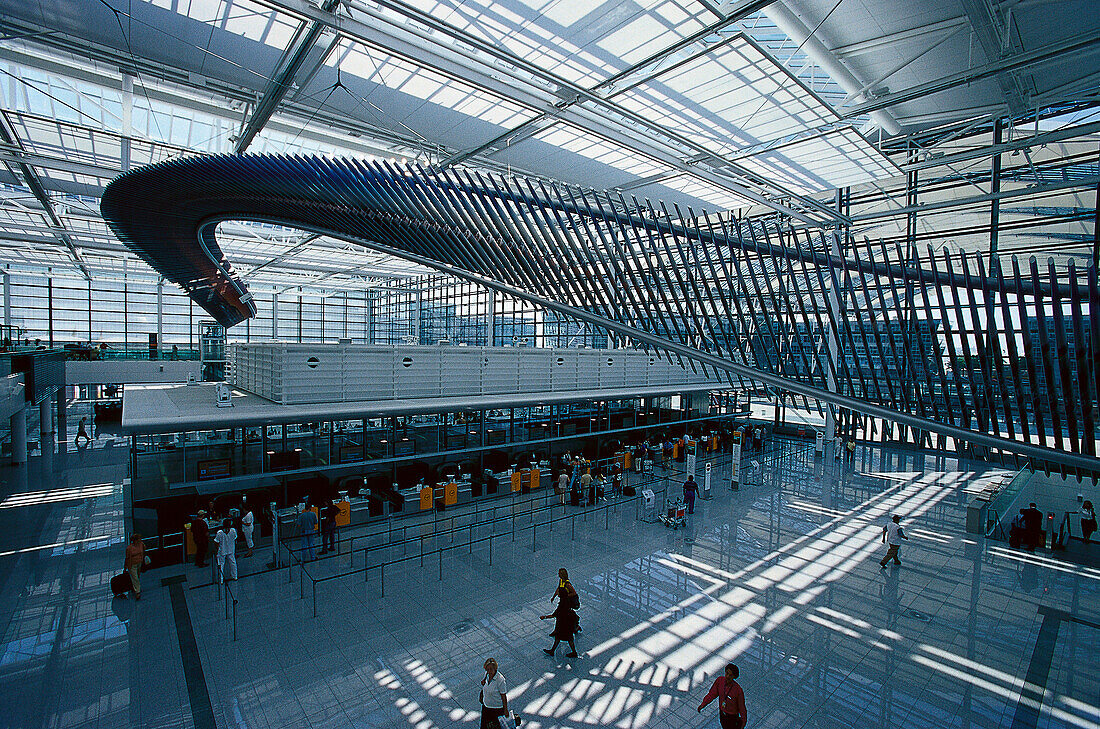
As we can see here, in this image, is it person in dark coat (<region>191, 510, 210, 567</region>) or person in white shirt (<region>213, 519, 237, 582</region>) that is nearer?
person in white shirt (<region>213, 519, 237, 582</region>)

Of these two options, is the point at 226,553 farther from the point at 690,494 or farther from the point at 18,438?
the point at 18,438

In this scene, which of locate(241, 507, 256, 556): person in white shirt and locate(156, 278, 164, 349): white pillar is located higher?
locate(156, 278, 164, 349): white pillar

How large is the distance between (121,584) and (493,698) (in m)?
6.81

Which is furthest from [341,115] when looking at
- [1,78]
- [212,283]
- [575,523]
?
[575,523]

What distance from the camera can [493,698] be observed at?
5.16m

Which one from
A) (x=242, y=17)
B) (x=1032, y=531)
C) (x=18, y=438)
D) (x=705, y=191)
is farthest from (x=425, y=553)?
(x=705, y=191)

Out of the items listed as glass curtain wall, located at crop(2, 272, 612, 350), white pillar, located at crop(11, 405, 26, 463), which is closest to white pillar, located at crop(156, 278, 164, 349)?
glass curtain wall, located at crop(2, 272, 612, 350)

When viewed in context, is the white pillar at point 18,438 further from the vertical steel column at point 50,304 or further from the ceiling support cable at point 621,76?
the vertical steel column at point 50,304

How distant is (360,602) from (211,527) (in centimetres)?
404

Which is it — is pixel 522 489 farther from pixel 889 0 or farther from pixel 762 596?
pixel 889 0

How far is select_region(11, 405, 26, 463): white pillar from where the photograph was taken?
55.5ft

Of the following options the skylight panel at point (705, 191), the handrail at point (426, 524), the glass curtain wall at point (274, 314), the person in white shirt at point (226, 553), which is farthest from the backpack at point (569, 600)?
the glass curtain wall at point (274, 314)

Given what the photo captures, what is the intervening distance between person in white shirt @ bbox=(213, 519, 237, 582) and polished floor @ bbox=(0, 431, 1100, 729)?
0.34 m

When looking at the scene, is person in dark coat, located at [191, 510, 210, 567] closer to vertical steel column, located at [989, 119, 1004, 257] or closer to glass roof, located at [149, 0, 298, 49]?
glass roof, located at [149, 0, 298, 49]
